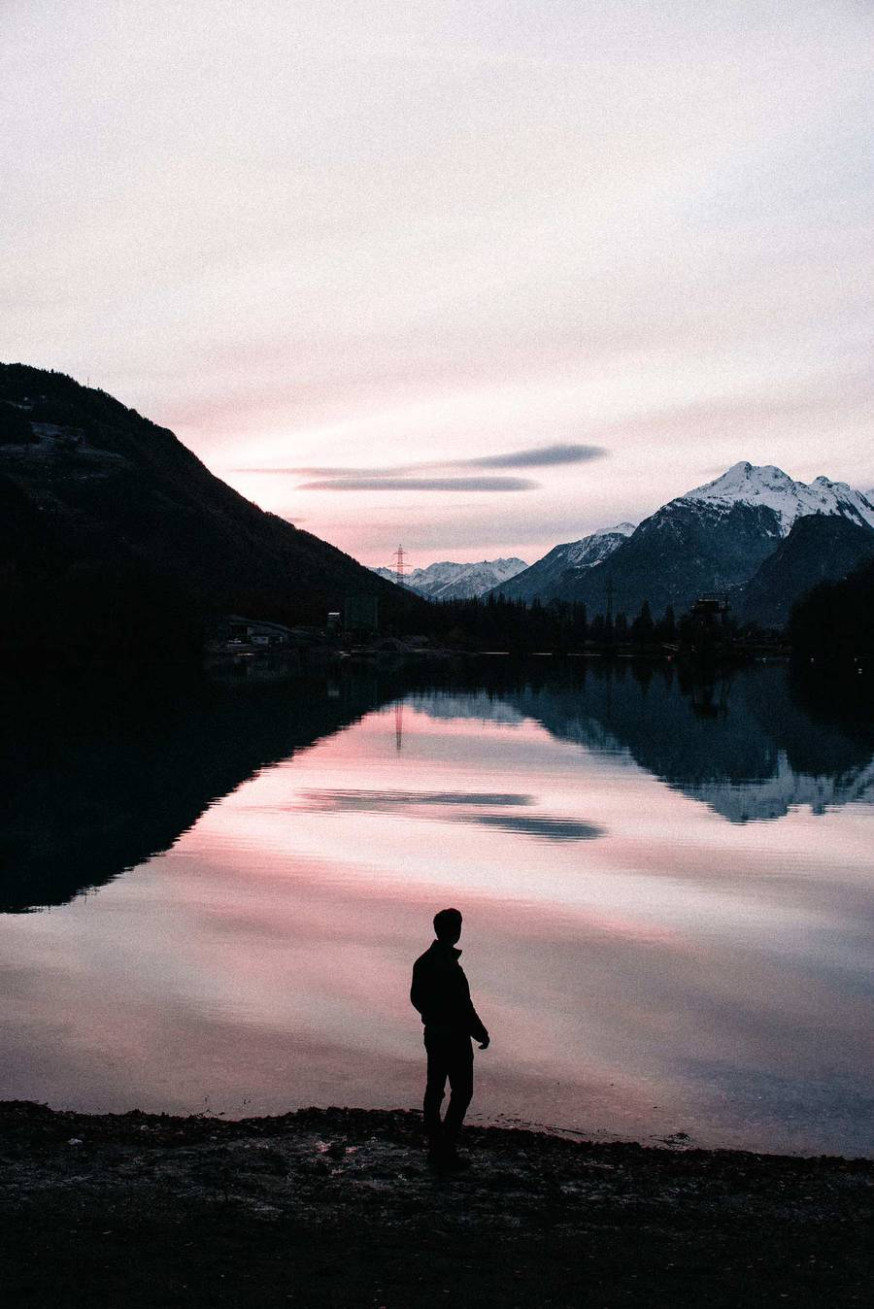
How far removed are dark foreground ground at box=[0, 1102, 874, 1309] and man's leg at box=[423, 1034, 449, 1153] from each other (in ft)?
1.37

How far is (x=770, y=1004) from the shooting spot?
2217cm

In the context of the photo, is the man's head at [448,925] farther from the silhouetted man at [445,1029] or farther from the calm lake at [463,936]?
the calm lake at [463,936]

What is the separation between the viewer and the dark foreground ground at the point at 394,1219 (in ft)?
35.7

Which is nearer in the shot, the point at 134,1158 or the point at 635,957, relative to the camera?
the point at 134,1158

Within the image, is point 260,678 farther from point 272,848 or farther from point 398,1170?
point 398,1170

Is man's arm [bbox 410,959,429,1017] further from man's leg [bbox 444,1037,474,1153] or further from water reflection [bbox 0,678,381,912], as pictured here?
water reflection [bbox 0,678,381,912]

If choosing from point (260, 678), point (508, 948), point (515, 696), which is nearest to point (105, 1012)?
point (508, 948)

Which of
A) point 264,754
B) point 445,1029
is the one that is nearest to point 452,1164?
point 445,1029

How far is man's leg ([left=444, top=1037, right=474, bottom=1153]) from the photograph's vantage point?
13.9m

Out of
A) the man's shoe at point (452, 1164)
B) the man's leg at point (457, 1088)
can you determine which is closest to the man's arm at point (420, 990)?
the man's leg at point (457, 1088)

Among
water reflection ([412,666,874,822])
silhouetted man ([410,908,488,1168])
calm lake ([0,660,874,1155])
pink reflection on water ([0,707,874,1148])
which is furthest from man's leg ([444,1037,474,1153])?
water reflection ([412,666,874,822])

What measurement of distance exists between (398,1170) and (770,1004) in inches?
404

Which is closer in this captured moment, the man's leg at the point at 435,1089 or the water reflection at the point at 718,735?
the man's leg at the point at 435,1089

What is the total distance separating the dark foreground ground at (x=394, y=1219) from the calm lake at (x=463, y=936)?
1615 mm
